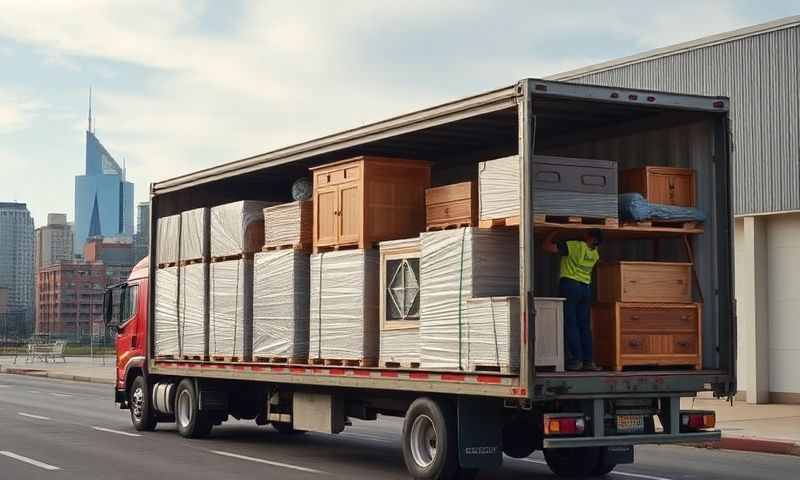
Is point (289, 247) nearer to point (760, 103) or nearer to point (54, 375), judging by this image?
point (760, 103)

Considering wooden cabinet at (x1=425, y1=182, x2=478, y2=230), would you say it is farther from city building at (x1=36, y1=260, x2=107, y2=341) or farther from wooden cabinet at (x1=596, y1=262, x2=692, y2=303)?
city building at (x1=36, y1=260, x2=107, y2=341)

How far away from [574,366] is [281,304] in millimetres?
4522

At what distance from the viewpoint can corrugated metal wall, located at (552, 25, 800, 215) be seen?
23.5 m

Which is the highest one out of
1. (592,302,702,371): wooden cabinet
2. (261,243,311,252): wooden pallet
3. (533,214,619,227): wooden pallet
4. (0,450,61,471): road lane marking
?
(533,214,619,227): wooden pallet

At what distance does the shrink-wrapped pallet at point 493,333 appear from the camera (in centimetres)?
1123

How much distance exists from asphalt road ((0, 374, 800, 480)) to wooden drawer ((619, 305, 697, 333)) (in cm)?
194

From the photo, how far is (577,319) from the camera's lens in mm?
12188

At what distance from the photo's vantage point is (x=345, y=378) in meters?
13.6

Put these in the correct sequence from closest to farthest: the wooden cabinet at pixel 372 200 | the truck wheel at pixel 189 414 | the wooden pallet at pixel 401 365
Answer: the wooden pallet at pixel 401 365 → the wooden cabinet at pixel 372 200 → the truck wheel at pixel 189 414

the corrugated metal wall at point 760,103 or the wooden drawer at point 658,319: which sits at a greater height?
the corrugated metal wall at point 760,103

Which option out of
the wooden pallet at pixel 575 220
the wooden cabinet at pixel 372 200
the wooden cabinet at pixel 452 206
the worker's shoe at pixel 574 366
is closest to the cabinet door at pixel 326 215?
the wooden cabinet at pixel 372 200

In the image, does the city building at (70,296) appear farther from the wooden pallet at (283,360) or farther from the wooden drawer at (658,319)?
the wooden drawer at (658,319)

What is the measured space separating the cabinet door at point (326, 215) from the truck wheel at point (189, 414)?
4697mm

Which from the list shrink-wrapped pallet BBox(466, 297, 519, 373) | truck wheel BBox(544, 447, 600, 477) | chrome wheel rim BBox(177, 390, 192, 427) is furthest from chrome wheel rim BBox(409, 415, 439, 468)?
chrome wheel rim BBox(177, 390, 192, 427)
